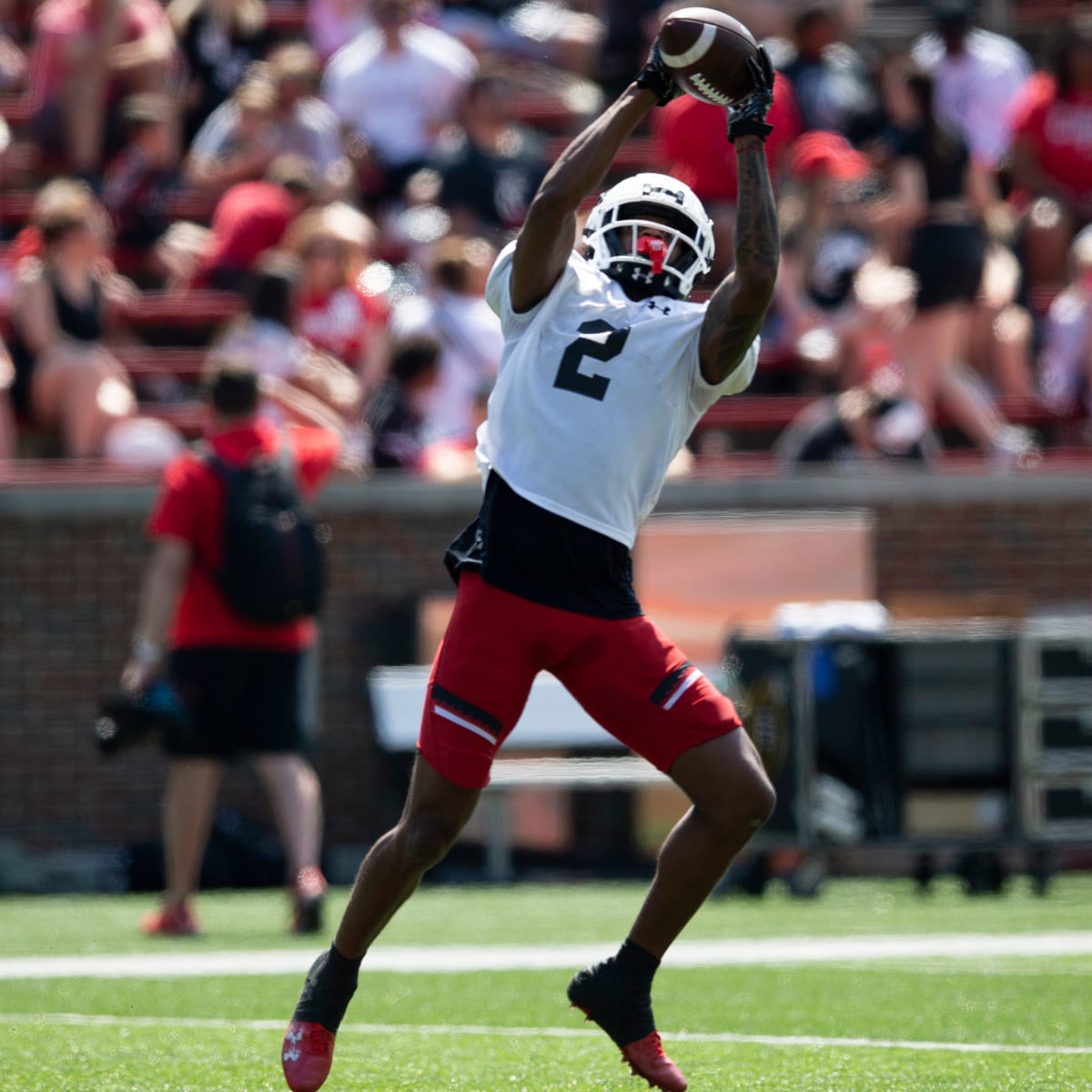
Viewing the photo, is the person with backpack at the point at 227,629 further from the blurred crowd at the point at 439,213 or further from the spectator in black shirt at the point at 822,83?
the spectator in black shirt at the point at 822,83

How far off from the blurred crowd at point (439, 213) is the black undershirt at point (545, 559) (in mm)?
6683

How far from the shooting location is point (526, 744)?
12.4 m

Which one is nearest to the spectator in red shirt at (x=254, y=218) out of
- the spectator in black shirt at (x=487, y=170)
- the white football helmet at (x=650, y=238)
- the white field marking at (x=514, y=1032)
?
the spectator in black shirt at (x=487, y=170)

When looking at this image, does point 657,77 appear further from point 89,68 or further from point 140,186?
point 89,68

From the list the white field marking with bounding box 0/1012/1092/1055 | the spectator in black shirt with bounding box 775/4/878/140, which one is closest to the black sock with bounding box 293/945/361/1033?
the white field marking with bounding box 0/1012/1092/1055

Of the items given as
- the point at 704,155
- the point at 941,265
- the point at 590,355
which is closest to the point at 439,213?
the point at 704,155

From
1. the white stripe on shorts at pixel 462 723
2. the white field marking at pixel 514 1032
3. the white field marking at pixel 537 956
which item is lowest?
the white field marking at pixel 537 956

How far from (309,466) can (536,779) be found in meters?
2.77

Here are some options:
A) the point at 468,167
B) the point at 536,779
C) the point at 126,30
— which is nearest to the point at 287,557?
the point at 536,779

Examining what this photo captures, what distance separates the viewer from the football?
530 cm

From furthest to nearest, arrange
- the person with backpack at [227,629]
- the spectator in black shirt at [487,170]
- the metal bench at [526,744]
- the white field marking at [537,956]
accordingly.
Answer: the spectator in black shirt at [487,170] < the metal bench at [526,744] < the person with backpack at [227,629] < the white field marking at [537,956]

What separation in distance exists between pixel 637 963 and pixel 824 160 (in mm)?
9418

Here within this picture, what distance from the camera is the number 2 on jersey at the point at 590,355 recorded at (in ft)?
18.0

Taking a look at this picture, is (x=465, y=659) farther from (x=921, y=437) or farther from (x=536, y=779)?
(x=921, y=437)
